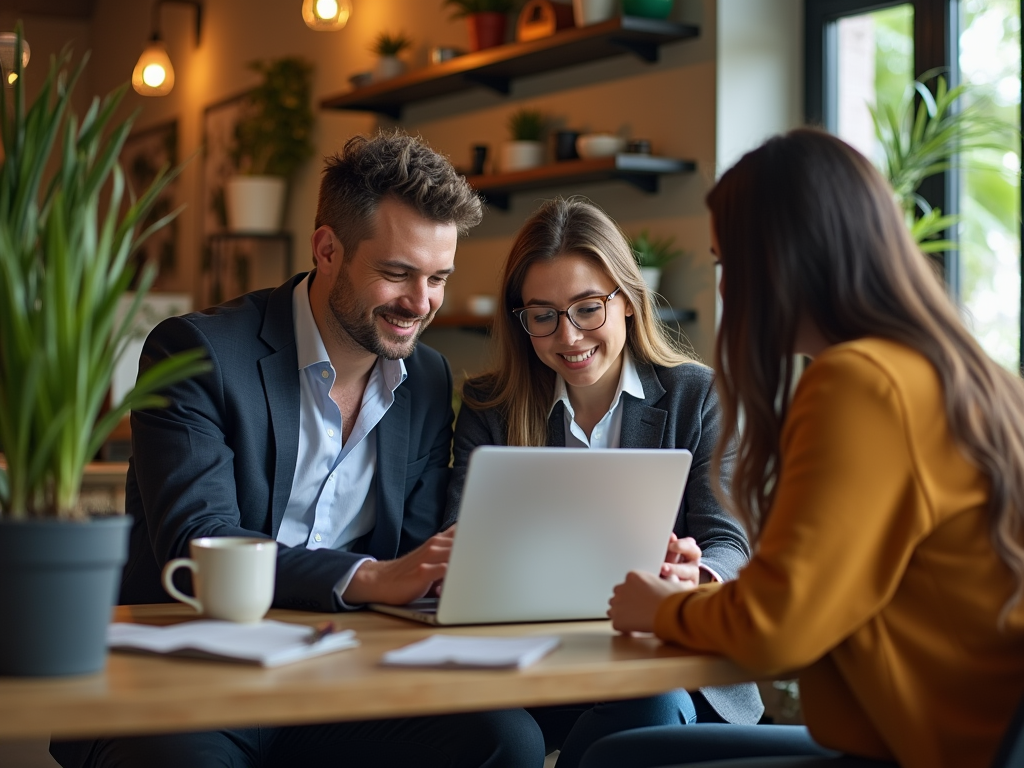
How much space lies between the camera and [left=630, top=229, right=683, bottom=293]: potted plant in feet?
12.5

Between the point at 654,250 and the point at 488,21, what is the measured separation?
1189 millimetres

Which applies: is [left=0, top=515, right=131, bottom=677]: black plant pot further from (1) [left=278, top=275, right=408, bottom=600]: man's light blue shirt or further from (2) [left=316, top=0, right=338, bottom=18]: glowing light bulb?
(2) [left=316, top=0, right=338, bottom=18]: glowing light bulb

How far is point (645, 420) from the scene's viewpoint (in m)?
2.31

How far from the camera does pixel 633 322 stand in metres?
2.43

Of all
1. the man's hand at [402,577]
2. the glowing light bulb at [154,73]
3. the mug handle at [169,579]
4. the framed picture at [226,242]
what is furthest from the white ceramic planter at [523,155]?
the mug handle at [169,579]

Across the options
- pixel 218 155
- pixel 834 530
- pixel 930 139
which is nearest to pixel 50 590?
pixel 834 530

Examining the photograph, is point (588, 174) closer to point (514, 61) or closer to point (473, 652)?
point (514, 61)

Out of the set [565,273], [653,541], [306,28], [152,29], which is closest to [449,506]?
[565,273]

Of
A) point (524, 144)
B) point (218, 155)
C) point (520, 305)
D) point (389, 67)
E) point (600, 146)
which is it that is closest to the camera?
point (520, 305)

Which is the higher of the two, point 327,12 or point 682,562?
point 327,12

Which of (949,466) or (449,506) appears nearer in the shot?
(949,466)

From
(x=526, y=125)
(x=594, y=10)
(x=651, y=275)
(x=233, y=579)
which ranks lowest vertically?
(x=233, y=579)

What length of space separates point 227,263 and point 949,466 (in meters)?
5.75

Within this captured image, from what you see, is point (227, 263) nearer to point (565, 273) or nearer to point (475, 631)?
point (565, 273)
